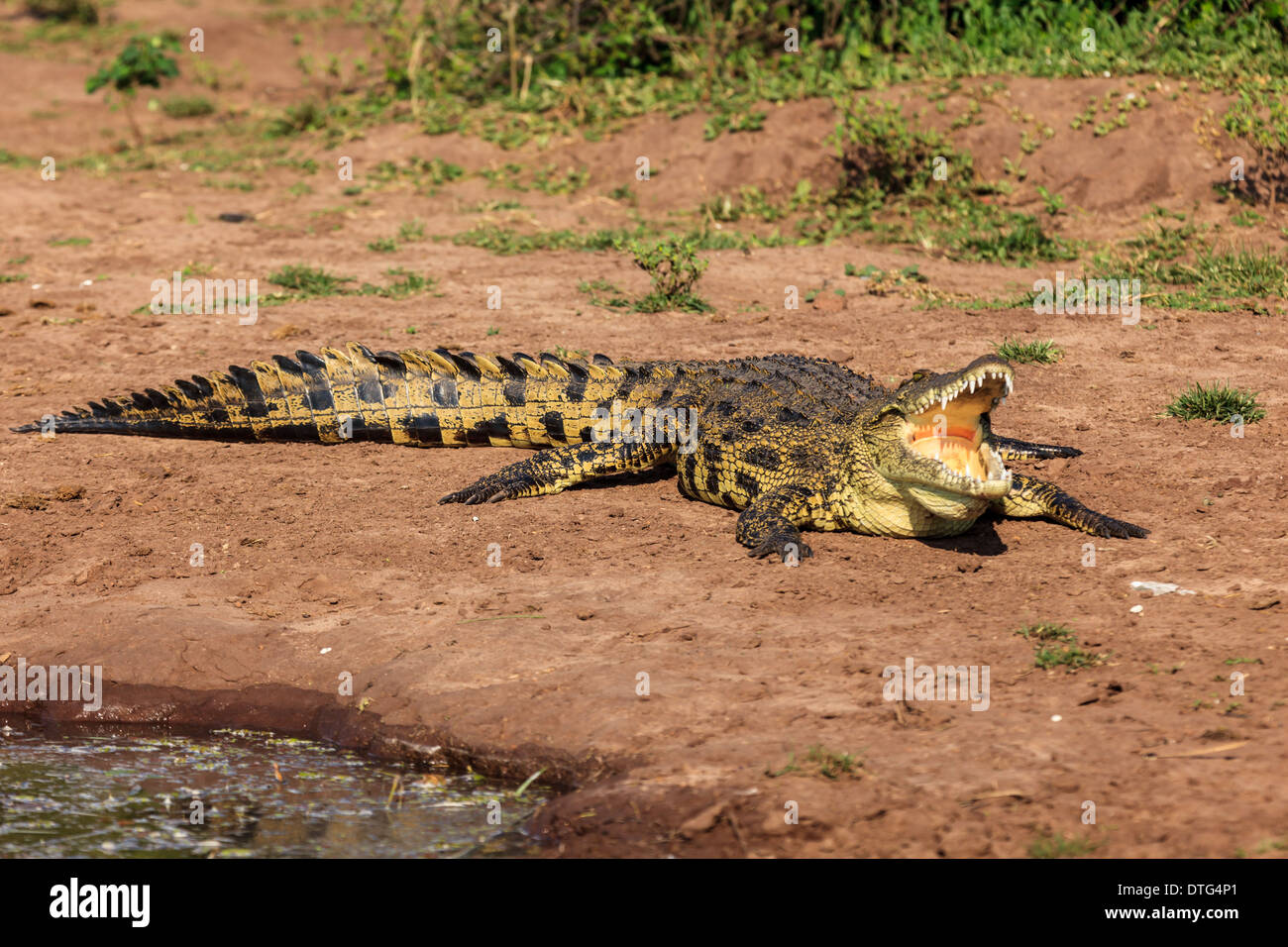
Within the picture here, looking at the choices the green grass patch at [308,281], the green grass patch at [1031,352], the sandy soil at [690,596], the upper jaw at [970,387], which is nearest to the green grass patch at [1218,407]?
the sandy soil at [690,596]

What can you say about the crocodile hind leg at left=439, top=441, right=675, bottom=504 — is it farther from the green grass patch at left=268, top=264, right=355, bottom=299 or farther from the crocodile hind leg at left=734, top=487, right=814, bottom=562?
the green grass patch at left=268, top=264, right=355, bottom=299

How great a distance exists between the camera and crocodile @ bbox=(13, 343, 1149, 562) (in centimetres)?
546

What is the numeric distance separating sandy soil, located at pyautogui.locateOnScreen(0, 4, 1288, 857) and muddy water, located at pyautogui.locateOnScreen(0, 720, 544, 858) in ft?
0.40

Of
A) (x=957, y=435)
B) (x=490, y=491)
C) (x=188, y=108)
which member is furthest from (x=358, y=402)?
(x=188, y=108)

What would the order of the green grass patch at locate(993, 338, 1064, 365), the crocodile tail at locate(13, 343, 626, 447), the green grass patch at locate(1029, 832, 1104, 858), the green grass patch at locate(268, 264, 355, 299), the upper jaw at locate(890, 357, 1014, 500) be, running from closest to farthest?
the green grass patch at locate(1029, 832, 1104, 858), the upper jaw at locate(890, 357, 1014, 500), the crocodile tail at locate(13, 343, 626, 447), the green grass patch at locate(993, 338, 1064, 365), the green grass patch at locate(268, 264, 355, 299)

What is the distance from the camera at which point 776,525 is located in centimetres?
→ 565

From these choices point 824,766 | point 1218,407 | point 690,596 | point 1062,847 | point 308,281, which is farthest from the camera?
point 308,281

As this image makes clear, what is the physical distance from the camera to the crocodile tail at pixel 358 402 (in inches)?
273

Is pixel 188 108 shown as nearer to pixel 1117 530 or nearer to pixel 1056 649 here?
pixel 1117 530

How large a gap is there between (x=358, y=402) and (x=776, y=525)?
2574 millimetres

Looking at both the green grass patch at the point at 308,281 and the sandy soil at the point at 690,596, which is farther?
the green grass patch at the point at 308,281

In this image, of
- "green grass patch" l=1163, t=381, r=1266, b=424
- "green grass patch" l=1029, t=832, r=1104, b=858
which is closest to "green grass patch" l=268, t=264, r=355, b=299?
"green grass patch" l=1163, t=381, r=1266, b=424

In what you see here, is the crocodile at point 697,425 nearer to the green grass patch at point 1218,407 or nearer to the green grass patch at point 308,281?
the green grass patch at point 1218,407
